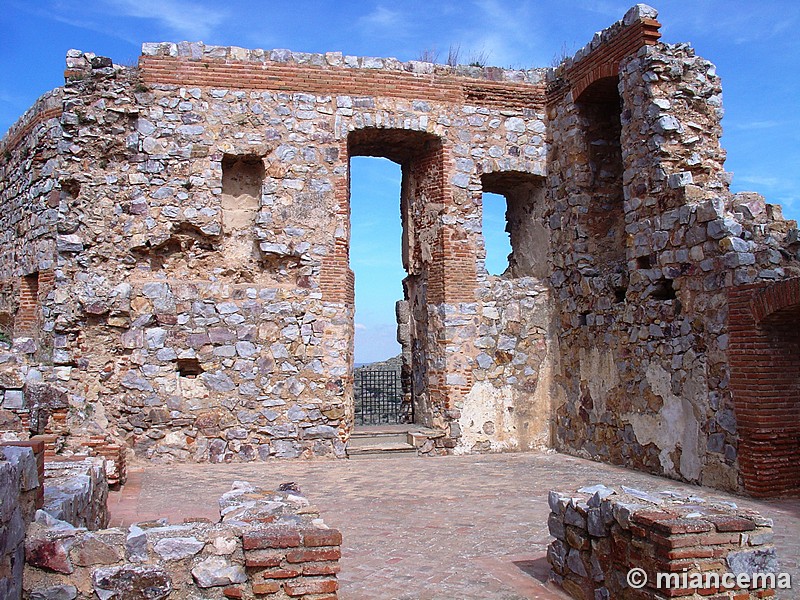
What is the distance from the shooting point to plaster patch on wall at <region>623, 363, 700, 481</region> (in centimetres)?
835

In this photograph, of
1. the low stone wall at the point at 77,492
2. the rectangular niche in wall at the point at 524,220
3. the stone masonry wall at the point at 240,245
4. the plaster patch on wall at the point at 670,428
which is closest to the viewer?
the low stone wall at the point at 77,492

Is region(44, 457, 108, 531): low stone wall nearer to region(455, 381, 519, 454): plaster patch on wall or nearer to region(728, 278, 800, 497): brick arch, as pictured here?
region(455, 381, 519, 454): plaster patch on wall

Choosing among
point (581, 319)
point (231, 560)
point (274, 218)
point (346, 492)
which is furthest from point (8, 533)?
point (581, 319)

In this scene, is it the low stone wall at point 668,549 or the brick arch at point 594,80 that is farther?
the brick arch at point 594,80

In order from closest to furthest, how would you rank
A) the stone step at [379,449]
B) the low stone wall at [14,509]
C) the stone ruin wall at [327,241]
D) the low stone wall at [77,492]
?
1. the low stone wall at [14,509]
2. the low stone wall at [77,492]
3. the stone ruin wall at [327,241]
4. the stone step at [379,449]

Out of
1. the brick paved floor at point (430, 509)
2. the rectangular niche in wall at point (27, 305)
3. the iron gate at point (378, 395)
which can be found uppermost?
the rectangular niche in wall at point (27, 305)

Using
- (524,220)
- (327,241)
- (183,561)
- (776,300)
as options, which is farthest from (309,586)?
(524,220)

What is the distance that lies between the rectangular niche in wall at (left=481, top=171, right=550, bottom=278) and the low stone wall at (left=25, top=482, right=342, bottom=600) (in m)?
8.69

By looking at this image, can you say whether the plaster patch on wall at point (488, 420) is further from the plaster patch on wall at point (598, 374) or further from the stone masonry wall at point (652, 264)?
the plaster patch on wall at point (598, 374)

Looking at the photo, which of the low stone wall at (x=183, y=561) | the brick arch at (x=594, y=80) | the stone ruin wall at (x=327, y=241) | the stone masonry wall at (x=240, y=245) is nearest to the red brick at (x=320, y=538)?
the low stone wall at (x=183, y=561)

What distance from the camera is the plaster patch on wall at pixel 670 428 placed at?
8352 millimetres

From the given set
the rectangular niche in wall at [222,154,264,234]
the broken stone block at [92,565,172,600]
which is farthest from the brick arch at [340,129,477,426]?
the broken stone block at [92,565,172,600]

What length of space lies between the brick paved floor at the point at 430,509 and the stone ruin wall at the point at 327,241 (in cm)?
85

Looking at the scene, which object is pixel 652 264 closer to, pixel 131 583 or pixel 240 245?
pixel 240 245
